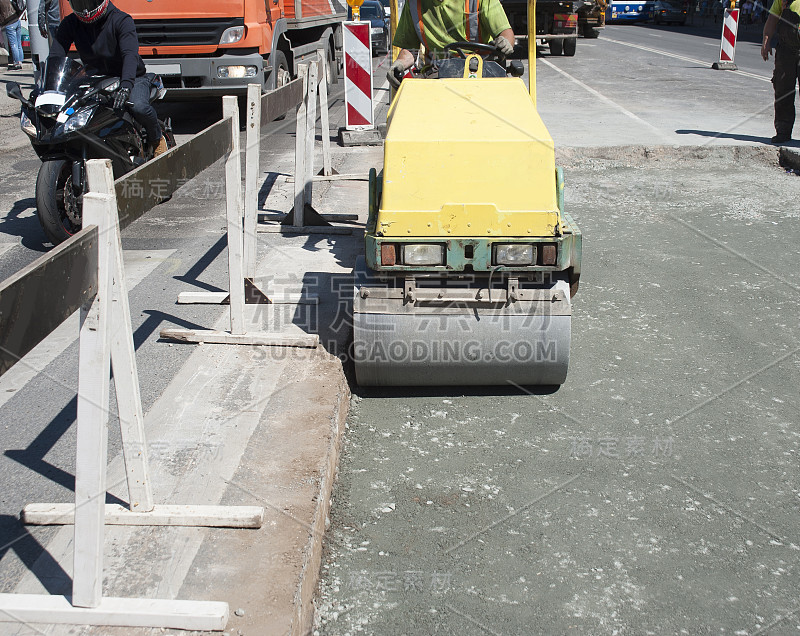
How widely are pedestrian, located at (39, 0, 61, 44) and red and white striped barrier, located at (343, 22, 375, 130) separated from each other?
15.7 feet

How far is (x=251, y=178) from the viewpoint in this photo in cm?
527

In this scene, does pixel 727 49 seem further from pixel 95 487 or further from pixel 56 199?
pixel 95 487

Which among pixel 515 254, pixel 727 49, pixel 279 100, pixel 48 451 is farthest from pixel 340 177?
pixel 727 49

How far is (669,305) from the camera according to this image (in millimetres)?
5359

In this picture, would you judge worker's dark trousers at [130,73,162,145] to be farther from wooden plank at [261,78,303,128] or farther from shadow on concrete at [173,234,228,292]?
wooden plank at [261,78,303,128]

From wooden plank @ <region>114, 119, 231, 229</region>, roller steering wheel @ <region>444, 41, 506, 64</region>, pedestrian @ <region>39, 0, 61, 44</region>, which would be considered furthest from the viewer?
pedestrian @ <region>39, 0, 61, 44</region>

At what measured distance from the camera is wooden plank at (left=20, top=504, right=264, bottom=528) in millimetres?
2855

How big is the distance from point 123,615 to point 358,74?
29.1 ft

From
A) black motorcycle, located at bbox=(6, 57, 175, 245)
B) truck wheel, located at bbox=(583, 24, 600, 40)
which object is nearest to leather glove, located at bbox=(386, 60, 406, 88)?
black motorcycle, located at bbox=(6, 57, 175, 245)

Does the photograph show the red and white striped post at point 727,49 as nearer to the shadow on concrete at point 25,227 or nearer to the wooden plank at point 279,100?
the wooden plank at point 279,100

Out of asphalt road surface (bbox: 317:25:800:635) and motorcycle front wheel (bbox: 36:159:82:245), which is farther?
motorcycle front wheel (bbox: 36:159:82:245)

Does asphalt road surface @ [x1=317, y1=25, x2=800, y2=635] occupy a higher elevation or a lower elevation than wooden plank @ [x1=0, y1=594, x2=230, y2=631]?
lower

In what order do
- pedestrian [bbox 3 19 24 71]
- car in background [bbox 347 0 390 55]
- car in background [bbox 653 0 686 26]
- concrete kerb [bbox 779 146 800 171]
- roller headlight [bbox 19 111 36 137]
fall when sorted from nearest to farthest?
roller headlight [bbox 19 111 36 137] → concrete kerb [bbox 779 146 800 171] → pedestrian [bbox 3 19 24 71] → car in background [bbox 347 0 390 55] → car in background [bbox 653 0 686 26]

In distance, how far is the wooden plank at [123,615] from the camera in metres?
2.36
